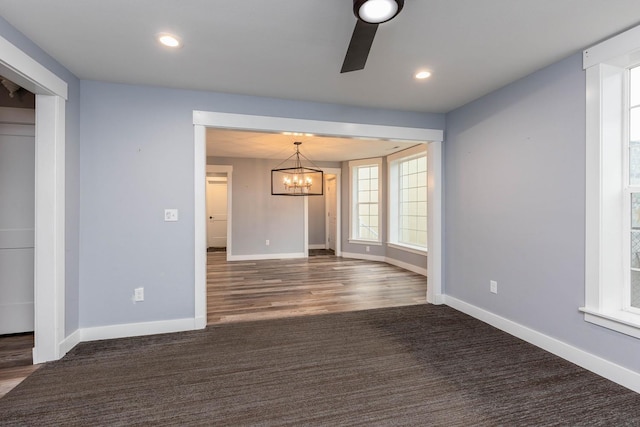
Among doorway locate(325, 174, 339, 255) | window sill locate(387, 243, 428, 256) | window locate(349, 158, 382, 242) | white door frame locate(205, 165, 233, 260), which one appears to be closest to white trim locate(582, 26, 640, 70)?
window sill locate(387, 243, 428, 256)

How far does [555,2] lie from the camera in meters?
1.72

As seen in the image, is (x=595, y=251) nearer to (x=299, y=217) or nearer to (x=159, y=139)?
(x=159, y=139)

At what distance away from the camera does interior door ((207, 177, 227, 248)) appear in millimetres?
9250

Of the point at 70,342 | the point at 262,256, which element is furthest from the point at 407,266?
the point at 70,342

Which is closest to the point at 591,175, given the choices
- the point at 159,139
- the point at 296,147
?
the point at 159,139

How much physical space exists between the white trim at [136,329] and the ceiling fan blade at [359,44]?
2.76 meters

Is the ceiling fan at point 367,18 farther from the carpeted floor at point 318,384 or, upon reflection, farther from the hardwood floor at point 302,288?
the hardwood floor at point 302,288

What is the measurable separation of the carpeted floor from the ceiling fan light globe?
6.89 ft

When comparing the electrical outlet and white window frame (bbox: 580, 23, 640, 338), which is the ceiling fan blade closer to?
white window frame (bbox: 580, 23, 640, 338)

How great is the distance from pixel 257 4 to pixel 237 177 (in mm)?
5490

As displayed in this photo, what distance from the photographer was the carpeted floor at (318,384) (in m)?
1.72

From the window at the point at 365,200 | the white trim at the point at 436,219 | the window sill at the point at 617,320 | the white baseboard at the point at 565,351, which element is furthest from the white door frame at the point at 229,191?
the window sill at the point at 617,320

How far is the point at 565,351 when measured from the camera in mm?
2385

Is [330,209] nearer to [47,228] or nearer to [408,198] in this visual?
[408,198]
